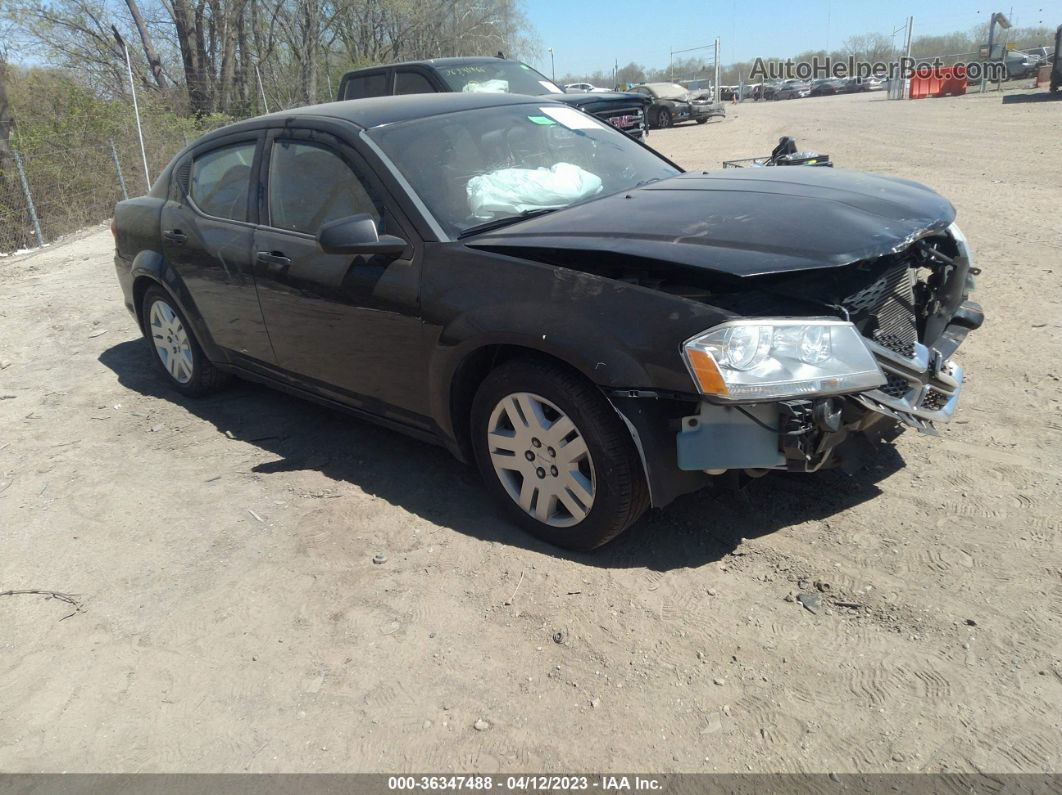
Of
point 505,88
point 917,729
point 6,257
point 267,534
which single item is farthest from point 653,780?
point 6,257

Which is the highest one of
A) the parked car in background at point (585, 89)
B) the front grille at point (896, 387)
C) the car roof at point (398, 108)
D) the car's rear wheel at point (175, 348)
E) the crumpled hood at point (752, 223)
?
the parked car in background at point (585, 89)

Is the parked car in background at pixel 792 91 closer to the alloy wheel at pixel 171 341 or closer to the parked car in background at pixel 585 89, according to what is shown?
the parked car in background at pixel 585 89

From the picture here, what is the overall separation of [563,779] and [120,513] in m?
2.86

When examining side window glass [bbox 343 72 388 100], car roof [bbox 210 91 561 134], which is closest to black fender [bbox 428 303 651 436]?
car roof [bbox 210 91 561 134]

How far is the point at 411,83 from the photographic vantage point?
10938 mm

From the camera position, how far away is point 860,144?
15930 mm

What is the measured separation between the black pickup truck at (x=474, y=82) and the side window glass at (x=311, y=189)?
260 inches

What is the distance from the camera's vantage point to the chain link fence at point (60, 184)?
41.8 feet

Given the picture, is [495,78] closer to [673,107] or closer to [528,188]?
[528,188]

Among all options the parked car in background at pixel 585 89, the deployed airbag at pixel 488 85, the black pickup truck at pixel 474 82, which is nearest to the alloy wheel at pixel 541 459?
the black pickup truck at pixel 474 82

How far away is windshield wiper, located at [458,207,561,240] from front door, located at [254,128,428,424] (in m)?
0.23

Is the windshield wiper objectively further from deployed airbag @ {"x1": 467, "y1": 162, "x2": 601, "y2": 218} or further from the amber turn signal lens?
the amber turn signal lens

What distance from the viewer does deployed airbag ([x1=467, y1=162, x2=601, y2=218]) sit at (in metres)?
3.72

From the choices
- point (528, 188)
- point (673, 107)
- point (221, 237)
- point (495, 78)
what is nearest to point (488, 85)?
point (495, 78)
